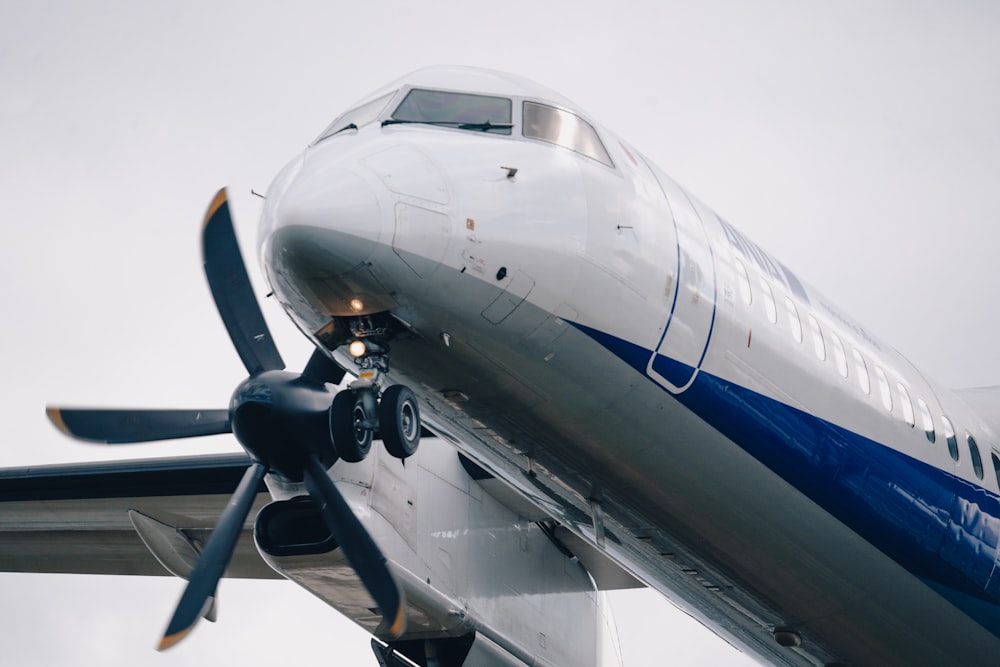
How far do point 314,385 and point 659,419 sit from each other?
8.18ft

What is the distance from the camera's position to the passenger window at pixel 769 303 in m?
10.4

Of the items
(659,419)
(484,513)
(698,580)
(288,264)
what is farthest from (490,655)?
(288,264)

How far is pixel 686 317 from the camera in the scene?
9.43 m

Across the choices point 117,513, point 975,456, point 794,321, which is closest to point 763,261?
Result: point 794,321

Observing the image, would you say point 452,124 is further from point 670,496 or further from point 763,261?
point 763,261

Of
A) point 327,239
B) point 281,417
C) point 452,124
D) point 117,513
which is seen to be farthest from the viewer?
point 117,513

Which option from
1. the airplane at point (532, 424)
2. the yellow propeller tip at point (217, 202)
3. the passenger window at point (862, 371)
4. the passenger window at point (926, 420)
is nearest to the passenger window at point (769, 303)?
the airplane at point (532, 424)

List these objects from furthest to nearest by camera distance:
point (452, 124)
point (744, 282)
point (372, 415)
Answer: point (744, 282) → point (452, 124) → point (372, 415)

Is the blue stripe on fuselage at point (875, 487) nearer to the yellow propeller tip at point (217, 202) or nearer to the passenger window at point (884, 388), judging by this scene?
the passenger window at point (884, 388)

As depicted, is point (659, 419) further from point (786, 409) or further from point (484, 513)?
point (484, 513)

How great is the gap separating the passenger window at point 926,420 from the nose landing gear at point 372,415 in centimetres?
525

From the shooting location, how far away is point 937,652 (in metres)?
11.7

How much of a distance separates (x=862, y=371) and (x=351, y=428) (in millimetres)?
4873

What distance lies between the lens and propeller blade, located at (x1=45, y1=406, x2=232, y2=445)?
10.6 meters
